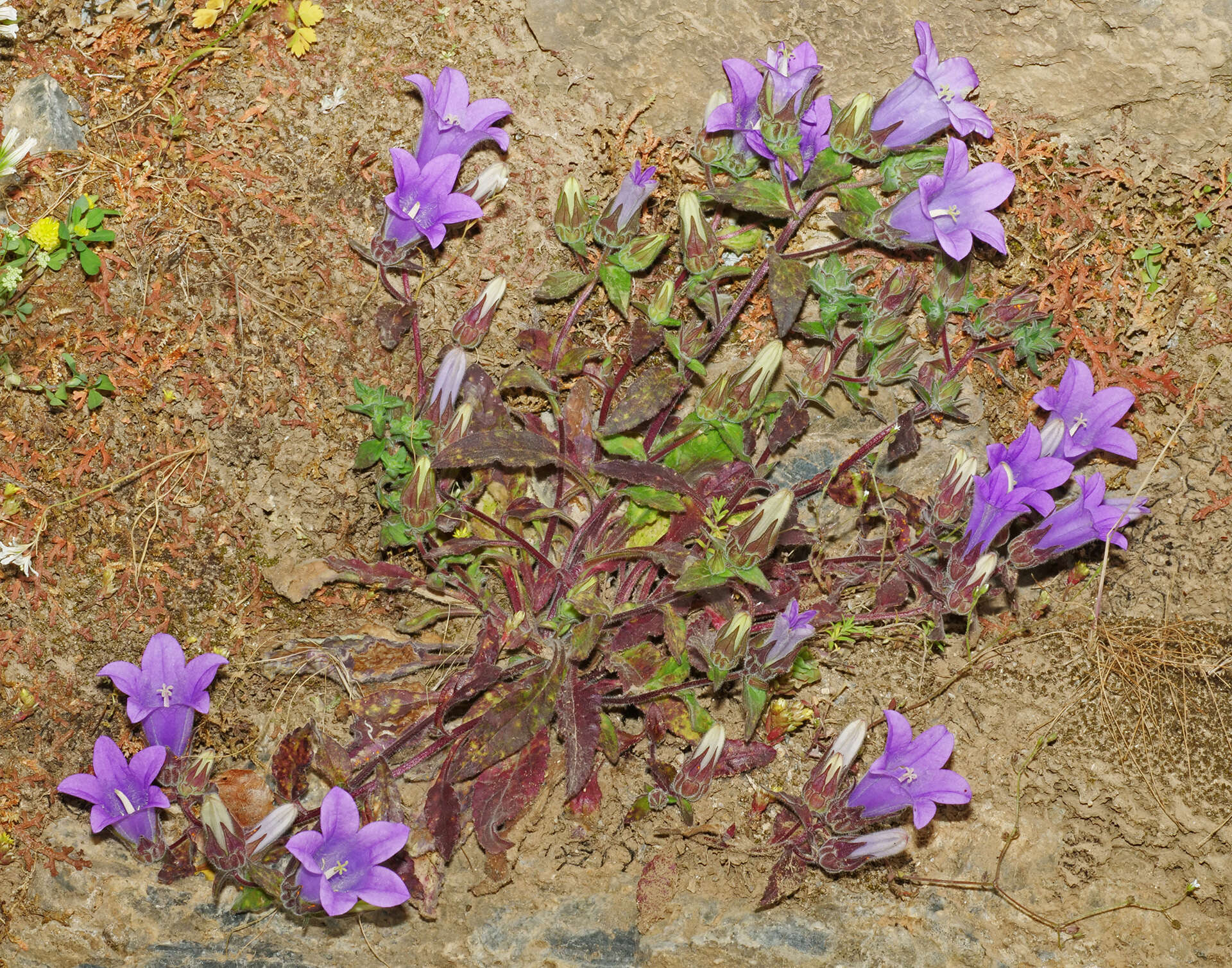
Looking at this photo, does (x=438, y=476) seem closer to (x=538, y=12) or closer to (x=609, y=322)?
(x=609, y=322)

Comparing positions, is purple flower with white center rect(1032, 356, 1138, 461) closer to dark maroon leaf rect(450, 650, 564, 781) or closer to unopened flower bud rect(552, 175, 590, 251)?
unopened flower bud rect(552, 175, 590, 251)

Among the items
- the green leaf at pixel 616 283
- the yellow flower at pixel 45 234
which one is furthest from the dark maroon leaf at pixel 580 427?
the yellow flower at pixel 45 234

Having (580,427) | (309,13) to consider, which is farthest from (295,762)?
(309,13)

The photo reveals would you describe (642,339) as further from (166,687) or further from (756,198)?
(166,687)

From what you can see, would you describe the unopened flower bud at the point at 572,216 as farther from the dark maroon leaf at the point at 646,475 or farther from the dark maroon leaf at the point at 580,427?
the dark maroon leaf at the point at 646,475

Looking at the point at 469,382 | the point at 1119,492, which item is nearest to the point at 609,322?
the point at 469,382

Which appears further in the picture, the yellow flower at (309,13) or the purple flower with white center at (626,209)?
the yellow flower at (309,13)

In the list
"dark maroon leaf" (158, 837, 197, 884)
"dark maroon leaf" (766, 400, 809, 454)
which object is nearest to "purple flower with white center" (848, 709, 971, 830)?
"dark maroon leaf" (766, 400, 809, 454)
